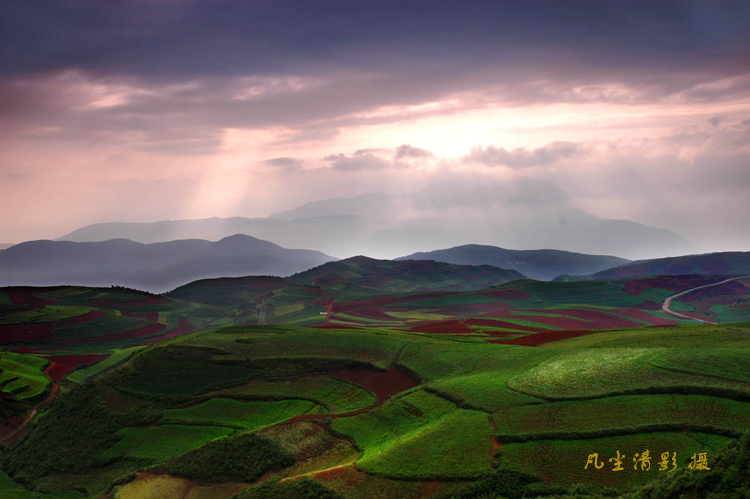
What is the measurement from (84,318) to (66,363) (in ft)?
122

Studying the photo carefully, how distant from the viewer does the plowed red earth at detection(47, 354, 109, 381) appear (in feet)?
281

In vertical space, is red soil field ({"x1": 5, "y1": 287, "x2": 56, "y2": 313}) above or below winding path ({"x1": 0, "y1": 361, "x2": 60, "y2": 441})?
above

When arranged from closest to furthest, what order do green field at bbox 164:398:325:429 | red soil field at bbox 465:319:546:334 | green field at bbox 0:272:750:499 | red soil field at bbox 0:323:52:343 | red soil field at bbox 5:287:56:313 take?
green field at bbox 0:272:750:499 < green field at bbox 164:398:325:429 < red soil field at bbox 465:319:546:334 < red soil field at bbox 0:323:52:343 < red soil field at bbox 5:287:56:313

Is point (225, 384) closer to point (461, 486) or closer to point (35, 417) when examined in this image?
point (35, 417)

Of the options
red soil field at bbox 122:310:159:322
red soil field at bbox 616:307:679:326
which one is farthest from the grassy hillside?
red soil field at bbox 122:310:159:322

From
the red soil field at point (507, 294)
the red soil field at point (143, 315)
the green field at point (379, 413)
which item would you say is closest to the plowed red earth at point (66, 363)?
the green field at point (379, 413)

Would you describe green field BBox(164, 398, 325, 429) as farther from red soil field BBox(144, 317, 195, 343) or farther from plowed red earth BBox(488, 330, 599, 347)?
red soil field BBox(144, 317, 195, 343)

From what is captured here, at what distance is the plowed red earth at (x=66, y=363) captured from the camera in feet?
281

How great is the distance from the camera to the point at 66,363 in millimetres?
92750

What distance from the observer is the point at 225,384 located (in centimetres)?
6506

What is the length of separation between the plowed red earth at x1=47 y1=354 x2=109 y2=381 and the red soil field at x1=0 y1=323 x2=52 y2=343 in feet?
77.0

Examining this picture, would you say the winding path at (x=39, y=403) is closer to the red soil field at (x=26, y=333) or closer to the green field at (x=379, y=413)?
the green field at (x=379, y=413)

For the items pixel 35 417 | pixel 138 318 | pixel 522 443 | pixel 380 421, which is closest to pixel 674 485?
pixel 522 443

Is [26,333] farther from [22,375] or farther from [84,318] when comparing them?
[22,375]
